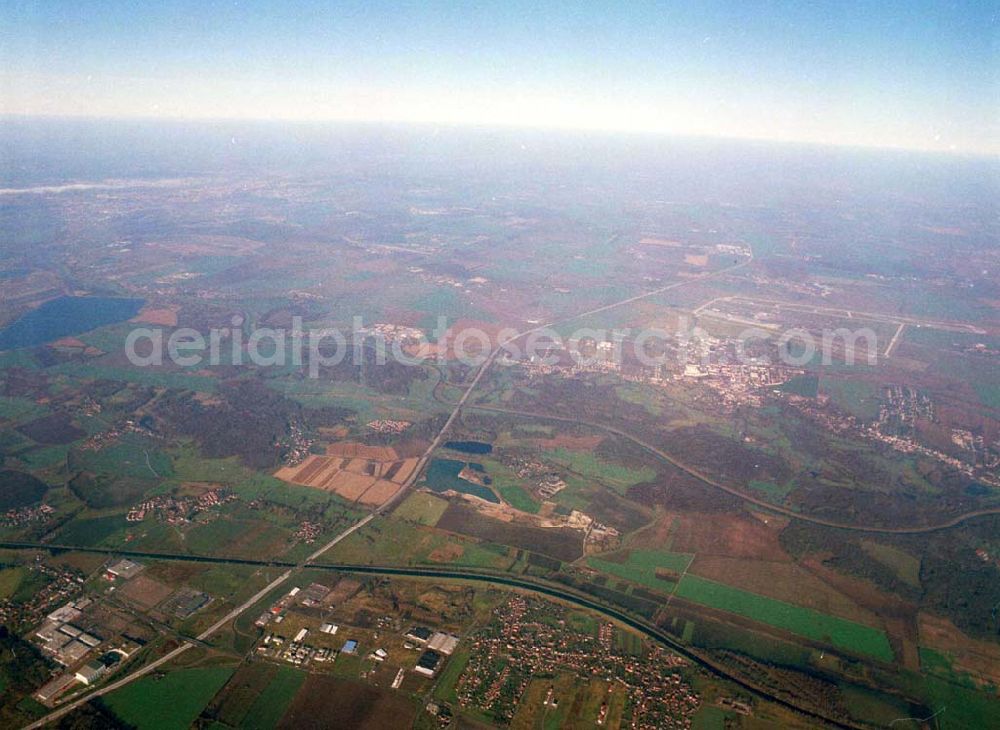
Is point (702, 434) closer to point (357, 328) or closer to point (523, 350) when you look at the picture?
point (523, 350)

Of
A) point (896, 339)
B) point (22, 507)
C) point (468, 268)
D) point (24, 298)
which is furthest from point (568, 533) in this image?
point (24, 298)

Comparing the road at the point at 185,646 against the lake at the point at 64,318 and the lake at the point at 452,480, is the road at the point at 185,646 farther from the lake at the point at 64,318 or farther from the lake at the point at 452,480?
the lake at the point at 64,318

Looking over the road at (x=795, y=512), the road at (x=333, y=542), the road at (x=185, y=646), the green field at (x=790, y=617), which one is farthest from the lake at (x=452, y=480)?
the green field at (x=790, y=617)

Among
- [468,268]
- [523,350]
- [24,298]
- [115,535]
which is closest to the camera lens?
[115,535]

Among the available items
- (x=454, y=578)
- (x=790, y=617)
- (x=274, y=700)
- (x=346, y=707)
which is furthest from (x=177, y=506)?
(x=790, y=617)

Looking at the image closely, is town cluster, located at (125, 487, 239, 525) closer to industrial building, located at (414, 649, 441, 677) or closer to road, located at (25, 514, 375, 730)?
road, located at (25, 514, 375, 730)

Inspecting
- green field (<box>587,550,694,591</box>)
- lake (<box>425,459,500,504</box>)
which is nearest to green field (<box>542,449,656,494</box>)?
lake (<box>425,459,500,504</box>)
